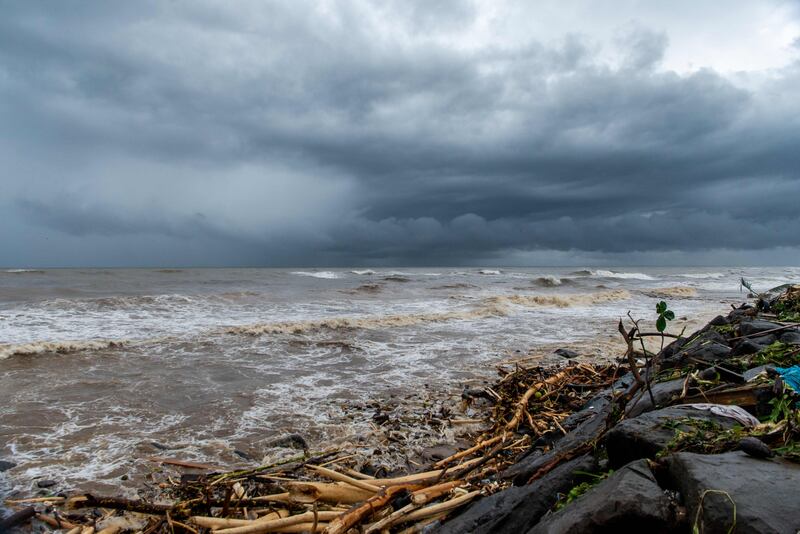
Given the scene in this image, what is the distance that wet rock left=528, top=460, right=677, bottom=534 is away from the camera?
5.91 ft

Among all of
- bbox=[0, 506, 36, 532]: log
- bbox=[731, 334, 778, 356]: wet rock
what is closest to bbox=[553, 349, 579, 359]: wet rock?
bbox=[731, 334, 778, 356]: wet rock

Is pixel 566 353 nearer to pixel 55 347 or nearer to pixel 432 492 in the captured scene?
pixel 432 492

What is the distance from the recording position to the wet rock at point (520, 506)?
2549 millimetres

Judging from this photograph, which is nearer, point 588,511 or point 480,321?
point 588,511

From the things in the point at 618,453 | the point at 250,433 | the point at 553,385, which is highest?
the point at 618,453

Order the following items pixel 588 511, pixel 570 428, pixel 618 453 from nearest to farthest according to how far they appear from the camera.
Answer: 1. pixel 588 511
2. pixel 618 453
3. pixel 570 428

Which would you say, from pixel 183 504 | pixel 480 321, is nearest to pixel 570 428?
pixel 183 504

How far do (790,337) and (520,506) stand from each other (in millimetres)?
3857

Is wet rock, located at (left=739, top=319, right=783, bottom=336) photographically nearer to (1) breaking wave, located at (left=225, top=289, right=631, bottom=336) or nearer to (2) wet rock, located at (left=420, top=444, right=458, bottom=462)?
(2) wet rock, located at (left=420, top=444, right=458, bottom=462)

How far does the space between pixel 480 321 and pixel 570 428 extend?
1218 centimetres

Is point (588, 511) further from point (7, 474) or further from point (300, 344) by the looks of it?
point (300, 344)

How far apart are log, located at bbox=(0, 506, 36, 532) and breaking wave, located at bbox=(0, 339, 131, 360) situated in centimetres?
811

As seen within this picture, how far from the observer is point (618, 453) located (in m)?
2.56

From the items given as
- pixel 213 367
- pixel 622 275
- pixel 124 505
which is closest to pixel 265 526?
pixel 124 505
